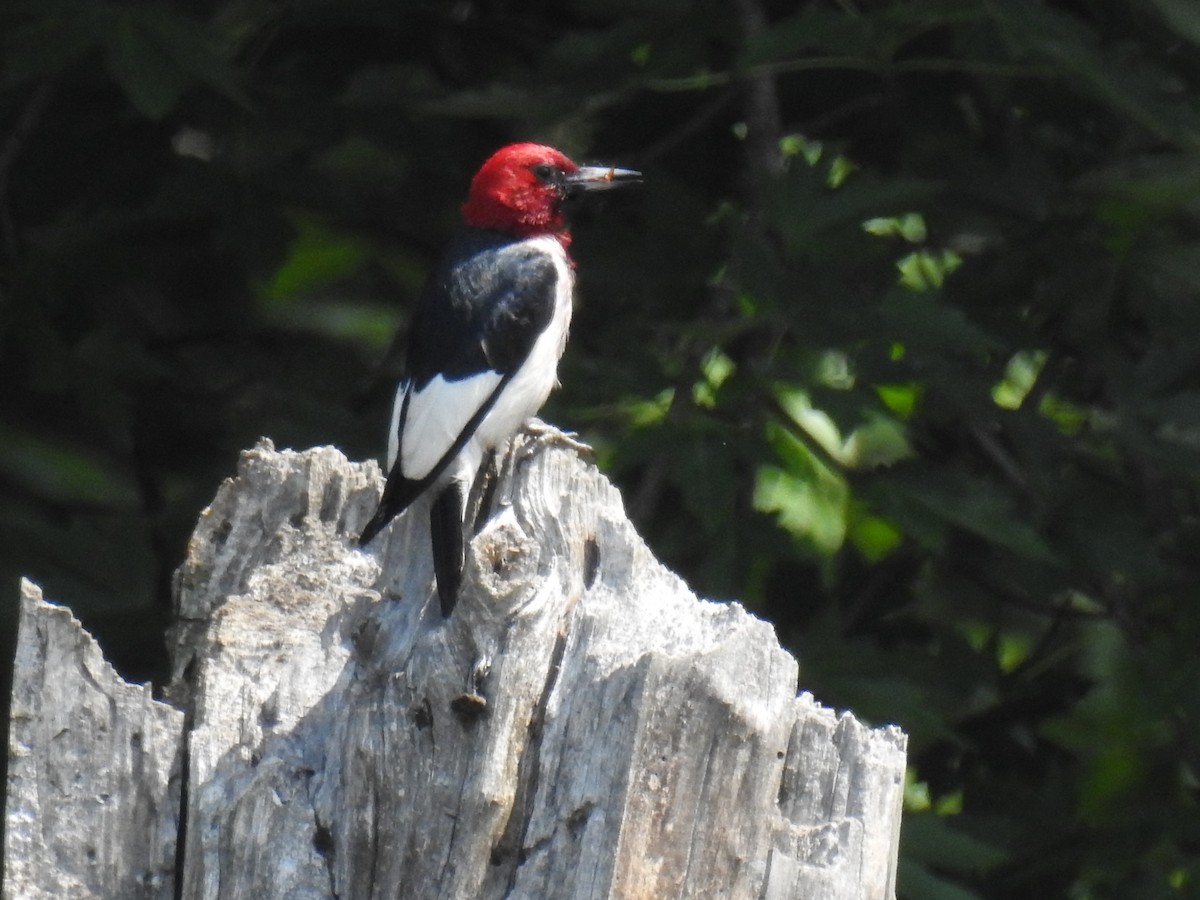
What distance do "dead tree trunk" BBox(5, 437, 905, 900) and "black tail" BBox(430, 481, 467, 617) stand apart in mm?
61

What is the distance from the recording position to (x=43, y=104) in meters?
4.14

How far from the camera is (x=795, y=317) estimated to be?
3.21 meters

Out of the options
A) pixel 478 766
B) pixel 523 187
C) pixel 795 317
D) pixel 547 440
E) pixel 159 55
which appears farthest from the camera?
pixel 523 187

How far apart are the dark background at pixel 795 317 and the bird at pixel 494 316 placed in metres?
0.13

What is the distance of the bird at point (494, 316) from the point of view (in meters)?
3.55

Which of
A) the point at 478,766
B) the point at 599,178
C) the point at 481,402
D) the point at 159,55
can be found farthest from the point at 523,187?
the point at 478,766

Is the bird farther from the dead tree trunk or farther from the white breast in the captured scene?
the dead tree trunk

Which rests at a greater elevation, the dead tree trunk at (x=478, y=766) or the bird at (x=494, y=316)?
the bird at (x=494, y=316)

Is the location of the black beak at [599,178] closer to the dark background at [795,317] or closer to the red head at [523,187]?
the red head at [523,187]

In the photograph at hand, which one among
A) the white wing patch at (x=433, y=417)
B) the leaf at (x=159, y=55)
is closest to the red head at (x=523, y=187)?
the white wing patch at (x=433, y=417)

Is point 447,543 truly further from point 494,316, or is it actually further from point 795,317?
point 494,316

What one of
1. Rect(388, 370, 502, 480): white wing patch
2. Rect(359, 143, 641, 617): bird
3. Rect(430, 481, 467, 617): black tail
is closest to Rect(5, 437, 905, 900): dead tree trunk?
Rect(430, 481, 467, 617): black tail

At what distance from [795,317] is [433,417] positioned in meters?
0.79

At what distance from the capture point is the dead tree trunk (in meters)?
2.10
